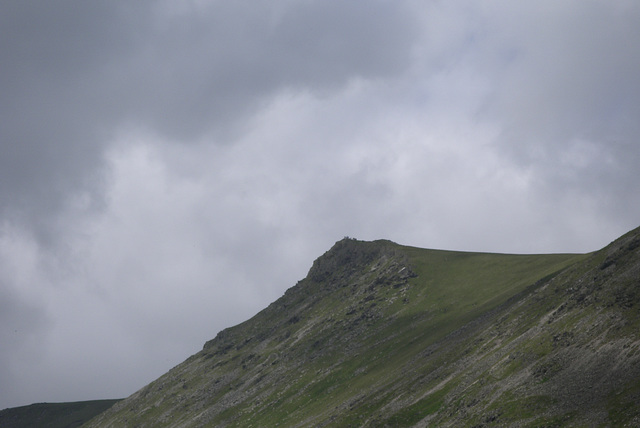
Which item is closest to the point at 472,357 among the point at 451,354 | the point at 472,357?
the point at 472,357

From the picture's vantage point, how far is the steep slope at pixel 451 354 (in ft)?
275

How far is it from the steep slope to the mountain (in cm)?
35

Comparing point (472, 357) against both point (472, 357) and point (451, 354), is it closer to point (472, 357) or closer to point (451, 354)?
point (472, 357)

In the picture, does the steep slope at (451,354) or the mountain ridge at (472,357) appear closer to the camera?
the mountain ridge at (472,357)

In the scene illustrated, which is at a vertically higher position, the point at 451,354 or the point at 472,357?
the point at 451,354

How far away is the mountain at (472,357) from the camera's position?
7612cm

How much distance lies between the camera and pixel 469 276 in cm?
18312

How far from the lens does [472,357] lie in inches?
4269

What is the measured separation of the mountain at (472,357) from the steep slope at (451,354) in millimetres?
348

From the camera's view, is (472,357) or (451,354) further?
(451,354)

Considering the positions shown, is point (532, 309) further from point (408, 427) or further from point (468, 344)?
point (408, 427)

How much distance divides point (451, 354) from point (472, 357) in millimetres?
9221

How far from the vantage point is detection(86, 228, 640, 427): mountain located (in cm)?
7612

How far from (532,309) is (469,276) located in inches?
2788
